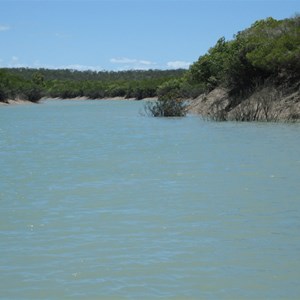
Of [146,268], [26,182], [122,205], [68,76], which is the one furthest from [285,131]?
[68,76]

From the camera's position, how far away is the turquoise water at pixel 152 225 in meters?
7.60

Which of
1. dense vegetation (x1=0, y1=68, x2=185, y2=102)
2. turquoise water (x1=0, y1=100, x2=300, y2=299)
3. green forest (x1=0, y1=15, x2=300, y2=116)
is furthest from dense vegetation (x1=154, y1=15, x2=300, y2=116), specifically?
dense vegetation (x1=0, y1=68, x2=185, y2=102)

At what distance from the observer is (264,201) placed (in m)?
12.3

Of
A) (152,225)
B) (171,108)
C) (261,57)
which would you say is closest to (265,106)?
(261,57)

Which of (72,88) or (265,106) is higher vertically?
(72,88)

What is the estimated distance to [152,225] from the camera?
10.4 m

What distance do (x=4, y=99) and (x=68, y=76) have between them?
116973mm

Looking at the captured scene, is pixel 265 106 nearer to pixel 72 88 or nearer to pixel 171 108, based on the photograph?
pixel 171 108

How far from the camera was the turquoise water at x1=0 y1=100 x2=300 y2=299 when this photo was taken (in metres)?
7.60

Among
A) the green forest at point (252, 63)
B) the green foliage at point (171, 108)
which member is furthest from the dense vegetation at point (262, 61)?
the green foliage at point (171, 108)

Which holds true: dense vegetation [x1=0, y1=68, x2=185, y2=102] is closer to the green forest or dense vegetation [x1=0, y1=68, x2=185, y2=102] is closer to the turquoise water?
the green forest

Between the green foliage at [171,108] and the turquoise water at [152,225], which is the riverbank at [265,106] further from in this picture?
the turquoise water at [152,225]

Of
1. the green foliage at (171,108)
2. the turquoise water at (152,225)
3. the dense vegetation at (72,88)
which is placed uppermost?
the dense vegetation at (72,88)

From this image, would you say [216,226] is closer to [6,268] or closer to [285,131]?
[6,268]
